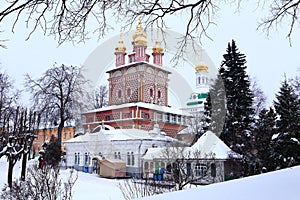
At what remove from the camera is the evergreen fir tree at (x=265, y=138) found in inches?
570

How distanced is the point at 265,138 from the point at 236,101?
584 cm

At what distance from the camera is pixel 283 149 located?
14469 mm

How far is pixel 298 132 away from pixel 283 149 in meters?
1.04

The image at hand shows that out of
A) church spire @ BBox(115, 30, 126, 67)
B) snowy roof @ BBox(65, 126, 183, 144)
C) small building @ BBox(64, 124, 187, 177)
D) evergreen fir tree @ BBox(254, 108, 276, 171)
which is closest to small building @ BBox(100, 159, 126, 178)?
small building @ BBox(64, 124, 187, 177)

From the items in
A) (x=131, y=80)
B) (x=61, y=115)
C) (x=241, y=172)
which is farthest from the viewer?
(x=131, y=80)

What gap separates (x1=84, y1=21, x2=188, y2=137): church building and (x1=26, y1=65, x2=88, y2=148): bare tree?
259 centimetres

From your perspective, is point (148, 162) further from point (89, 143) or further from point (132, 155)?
point (89, 143)

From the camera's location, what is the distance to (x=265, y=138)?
1469cm

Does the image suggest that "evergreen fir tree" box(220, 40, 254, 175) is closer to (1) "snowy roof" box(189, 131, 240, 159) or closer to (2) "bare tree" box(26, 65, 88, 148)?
(1) "snowy roof" box(189, 131, 240, 159)

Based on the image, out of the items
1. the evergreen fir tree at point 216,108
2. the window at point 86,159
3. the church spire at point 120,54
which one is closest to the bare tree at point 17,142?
the window at point 86,159

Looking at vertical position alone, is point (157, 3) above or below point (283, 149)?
above

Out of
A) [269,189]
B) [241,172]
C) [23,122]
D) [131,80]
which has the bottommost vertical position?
[241,172]

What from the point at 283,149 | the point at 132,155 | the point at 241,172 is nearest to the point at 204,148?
the point at 241,172

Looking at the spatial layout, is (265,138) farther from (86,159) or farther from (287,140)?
(86,159)
